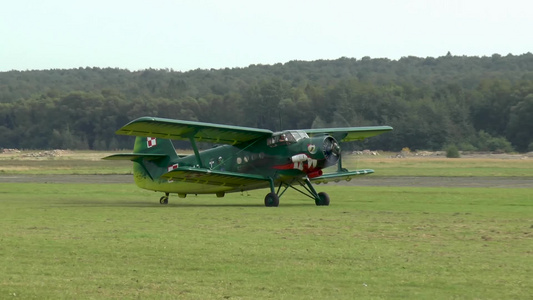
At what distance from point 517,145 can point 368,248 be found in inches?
3091

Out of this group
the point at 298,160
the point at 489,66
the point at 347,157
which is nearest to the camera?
the point at 298,160

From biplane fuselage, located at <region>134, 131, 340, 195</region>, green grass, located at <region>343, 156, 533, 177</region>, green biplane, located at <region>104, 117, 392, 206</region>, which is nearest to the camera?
green biplane, located at <region>104, 117, 392, 206</region>

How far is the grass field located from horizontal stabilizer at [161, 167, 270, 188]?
1038 millimetres

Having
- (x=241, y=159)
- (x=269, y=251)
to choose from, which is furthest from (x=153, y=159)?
(x=269, y=251)

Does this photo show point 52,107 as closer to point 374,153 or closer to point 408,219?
point 374,153

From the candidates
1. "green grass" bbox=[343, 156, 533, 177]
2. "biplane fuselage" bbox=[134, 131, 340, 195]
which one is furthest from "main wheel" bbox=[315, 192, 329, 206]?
"green grass" bbox=[343, 156, 533, 177]

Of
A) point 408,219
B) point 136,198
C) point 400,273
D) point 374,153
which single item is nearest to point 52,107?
point 374,153

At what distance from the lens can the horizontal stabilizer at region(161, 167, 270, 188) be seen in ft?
85.0

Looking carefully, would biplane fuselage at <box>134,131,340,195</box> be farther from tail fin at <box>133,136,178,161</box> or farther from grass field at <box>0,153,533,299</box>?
grass field at <box>0,153,533,299</box>

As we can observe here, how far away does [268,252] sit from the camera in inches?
528

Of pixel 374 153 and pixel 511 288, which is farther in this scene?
pixel 374 153

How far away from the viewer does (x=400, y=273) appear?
11.2m

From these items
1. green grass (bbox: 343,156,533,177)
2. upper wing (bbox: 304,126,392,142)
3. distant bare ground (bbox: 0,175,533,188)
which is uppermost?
upper wing (bbox: 304,126,392,142)

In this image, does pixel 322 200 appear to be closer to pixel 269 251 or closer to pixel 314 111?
pixel 269 251
